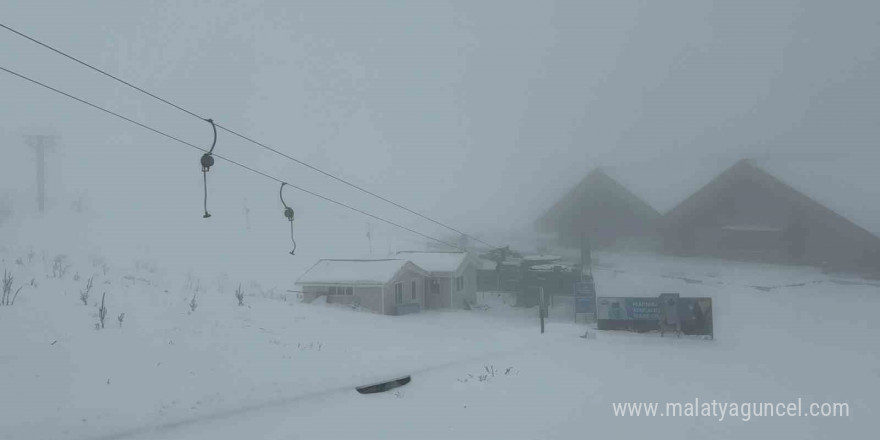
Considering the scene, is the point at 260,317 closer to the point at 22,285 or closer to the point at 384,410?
the point at 22,285

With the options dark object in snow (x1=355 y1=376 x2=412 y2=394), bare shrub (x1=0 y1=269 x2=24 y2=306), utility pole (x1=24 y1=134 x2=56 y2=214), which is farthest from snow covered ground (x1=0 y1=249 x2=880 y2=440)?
utility pole (x1=24 y1=134 x2=56 y2=214)

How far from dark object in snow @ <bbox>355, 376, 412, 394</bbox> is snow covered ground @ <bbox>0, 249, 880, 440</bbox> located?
1.02 feet

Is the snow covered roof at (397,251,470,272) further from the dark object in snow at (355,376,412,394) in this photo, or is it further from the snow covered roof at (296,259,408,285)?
the dark object in snow at (355,376,412,394)

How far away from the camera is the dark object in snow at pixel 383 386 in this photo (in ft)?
31.8

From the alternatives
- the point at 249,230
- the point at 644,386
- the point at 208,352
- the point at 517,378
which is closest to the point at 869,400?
the point at 644,386

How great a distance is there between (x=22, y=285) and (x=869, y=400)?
66.2ft

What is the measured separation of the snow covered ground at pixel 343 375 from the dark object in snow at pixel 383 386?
312 millimetres

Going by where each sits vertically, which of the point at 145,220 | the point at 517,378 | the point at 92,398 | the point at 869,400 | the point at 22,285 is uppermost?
the point at 145,220

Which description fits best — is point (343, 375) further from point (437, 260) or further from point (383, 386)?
point (437, 260)

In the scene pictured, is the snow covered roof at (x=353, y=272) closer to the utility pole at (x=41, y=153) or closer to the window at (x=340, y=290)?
the window at (x=340, y=290)

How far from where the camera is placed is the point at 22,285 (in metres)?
10.9

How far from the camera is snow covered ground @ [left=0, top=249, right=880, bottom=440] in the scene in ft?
24.6

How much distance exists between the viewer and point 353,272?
91.9ft

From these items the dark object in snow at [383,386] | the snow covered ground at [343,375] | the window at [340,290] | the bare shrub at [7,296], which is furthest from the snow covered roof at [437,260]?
→ the bare shrub at [7,296]
